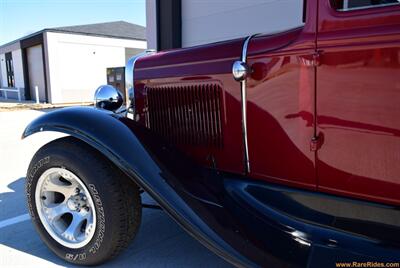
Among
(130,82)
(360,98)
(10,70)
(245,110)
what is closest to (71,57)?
(10,70)

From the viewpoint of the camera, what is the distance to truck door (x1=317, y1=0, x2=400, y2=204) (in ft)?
5.22

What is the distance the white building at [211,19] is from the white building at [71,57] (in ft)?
37.4

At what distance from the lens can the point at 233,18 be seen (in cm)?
691

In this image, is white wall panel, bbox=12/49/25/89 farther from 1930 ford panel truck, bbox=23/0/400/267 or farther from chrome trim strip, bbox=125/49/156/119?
1930 ford panel truck, bbox=23/0/400/267

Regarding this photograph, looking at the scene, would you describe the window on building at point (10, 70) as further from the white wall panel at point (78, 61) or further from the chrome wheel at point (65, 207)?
the chrome wheel at point (65, 207)

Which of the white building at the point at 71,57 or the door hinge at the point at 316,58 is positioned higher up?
the white building at the point at 71,57

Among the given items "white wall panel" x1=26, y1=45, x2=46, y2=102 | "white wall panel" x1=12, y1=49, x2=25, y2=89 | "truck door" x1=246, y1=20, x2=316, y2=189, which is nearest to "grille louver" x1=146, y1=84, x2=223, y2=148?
"truck door" x1=246, y1=20, x2=316, y2=189

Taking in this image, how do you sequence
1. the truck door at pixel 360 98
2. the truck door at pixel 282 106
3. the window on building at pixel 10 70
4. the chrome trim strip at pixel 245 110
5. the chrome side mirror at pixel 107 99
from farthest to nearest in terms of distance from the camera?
the window on building at pixel 10 70 → the chrome side mirror at pixel 107 99 → the chrome trim strip at pixel 245 110 → the truck door at pixel 282 106 → the truck door at pixel 360 98

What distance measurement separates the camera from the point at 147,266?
233 centimetres

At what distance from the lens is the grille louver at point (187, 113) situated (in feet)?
7.63

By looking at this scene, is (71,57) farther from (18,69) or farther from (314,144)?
(314,144)

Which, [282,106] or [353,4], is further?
[282,106]

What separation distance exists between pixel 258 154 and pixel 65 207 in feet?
4.36

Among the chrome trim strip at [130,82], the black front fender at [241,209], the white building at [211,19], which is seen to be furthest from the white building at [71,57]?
the black front fender at [241,209]
